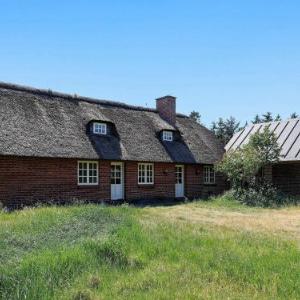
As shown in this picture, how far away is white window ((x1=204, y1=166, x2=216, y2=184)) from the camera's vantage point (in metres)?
26.1

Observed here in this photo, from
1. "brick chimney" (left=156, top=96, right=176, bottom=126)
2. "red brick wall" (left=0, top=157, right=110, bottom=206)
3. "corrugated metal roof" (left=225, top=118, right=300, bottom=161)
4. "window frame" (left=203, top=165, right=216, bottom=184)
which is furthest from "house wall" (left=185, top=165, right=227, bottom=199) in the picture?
"red brick wall" (left=0, top=157, right=110, bottom=206)

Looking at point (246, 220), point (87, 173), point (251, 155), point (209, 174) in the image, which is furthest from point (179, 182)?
point (246, 220)

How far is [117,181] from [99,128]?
2.72 meters

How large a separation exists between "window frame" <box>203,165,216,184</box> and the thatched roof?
0.71 m

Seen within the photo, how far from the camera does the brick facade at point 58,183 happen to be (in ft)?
56.9

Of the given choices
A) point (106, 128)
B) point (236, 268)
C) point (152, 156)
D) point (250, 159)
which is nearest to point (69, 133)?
point (106, 128)

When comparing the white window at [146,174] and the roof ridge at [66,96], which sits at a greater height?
the roof ridge at [66,96]

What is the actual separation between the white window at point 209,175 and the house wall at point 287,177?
3476 millimetres

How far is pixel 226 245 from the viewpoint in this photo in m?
9.27

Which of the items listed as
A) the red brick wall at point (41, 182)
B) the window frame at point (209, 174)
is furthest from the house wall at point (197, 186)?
the red brick wall at point (41, 182)

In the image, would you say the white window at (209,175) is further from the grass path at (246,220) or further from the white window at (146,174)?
the grass path at (246,220)

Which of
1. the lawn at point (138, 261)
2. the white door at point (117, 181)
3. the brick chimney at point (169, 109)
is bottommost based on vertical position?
the lawn at point (138, 261)

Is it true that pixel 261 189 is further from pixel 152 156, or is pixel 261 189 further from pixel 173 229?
pixel 173 229

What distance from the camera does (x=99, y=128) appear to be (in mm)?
21578
